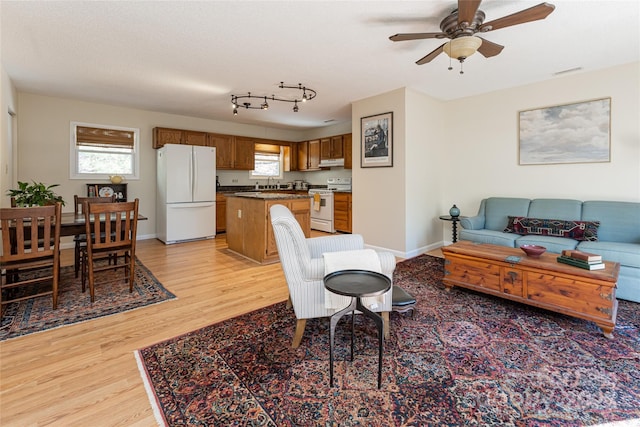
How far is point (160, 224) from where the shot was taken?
18.7 feet

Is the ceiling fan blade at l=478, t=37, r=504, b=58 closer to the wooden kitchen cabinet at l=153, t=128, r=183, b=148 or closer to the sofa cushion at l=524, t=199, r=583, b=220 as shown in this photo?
the sofa cushion at l=524, t=199, r=583, b=220

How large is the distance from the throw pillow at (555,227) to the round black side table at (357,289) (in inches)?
115

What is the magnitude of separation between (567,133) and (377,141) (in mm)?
2466

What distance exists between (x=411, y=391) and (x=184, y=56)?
3.69 metres

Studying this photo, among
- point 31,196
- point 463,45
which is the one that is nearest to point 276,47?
point 463,45

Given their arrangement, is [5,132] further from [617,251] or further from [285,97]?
[617,251]

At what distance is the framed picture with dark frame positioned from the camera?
4.48 metres

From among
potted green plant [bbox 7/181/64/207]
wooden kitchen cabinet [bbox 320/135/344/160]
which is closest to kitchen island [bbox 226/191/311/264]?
potted green plant [bbox 7/181/64/207]

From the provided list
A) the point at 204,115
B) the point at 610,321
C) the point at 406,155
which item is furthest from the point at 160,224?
the point at 610,321

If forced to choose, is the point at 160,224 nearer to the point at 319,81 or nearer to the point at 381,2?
the point at 319,81

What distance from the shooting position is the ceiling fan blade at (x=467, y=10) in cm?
198

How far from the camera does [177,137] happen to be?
19.2 feet

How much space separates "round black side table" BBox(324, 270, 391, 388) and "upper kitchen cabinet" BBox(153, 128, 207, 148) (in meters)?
5.23

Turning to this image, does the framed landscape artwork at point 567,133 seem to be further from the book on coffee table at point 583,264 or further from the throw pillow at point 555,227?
the book on coffee table at point 583,264
